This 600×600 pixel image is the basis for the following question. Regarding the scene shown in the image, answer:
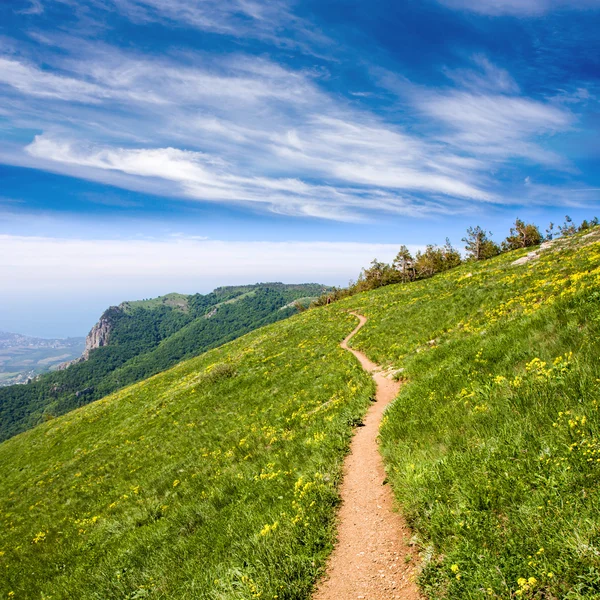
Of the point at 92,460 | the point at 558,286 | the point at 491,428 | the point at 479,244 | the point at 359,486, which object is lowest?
the point at 92,460

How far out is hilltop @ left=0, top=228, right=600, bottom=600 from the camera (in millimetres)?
4305

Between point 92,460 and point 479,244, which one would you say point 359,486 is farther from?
point 479,244

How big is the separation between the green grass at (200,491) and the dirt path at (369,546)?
367 millimetres

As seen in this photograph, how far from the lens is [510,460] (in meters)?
5.36

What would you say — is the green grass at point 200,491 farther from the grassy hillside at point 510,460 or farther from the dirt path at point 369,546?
the grassy hillside at point 510,460

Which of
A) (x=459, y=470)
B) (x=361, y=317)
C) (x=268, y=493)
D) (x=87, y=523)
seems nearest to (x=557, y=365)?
(x=459, y=470)

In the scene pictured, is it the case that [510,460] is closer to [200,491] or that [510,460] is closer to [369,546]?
[369,546]

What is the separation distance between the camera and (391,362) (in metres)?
18.6

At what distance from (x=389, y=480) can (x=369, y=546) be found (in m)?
1.79

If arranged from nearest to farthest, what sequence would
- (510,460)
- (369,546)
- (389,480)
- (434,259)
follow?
(510,460)
(369,546)
(389,480)
(434,259)

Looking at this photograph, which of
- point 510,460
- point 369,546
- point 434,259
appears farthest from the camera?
point 434,259

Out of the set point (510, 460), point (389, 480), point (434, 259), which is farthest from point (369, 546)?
point (434, 259)

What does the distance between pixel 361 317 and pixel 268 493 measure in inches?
1166

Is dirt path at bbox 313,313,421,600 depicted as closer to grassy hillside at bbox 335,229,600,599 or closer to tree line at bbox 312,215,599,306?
grassy hillside at bbox 335,229,600,599
